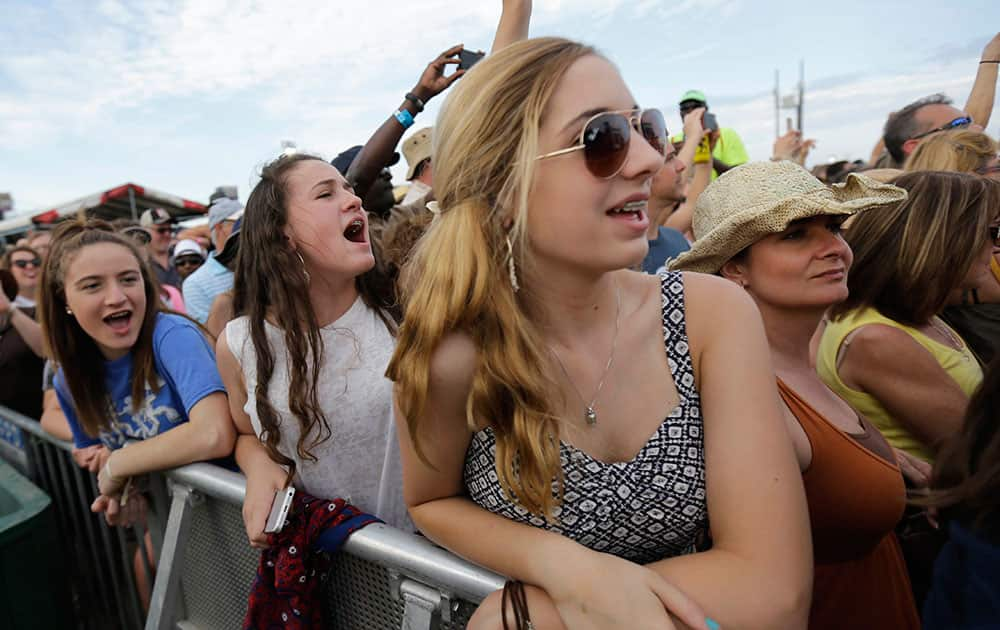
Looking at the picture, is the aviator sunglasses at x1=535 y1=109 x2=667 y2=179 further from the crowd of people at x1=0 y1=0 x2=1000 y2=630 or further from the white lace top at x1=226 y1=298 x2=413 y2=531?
the white lace top at x1=226 y1=298 x2=413 y2=531

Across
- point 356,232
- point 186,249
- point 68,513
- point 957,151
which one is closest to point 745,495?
point 356,232

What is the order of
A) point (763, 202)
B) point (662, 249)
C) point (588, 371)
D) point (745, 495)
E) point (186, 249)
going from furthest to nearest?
point (186, 249) < point (662, 249) < point (763, 202) < point (588, 371) < point (745, 495)

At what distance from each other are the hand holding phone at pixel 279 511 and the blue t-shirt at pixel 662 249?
220 centimetres

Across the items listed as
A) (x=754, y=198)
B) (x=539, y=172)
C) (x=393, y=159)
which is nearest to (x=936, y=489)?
(x=539, y=172)

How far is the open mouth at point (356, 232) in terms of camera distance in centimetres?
236

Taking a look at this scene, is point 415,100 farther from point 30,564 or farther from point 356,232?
point 30,564

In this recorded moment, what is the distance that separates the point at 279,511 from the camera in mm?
1778

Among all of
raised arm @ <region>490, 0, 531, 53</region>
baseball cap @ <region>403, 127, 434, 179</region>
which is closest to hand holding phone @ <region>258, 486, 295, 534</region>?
raised arm @ <region>490, 0, 531, 53</region>

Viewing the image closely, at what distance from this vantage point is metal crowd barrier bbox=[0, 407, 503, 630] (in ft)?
4.77

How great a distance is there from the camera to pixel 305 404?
2014mm

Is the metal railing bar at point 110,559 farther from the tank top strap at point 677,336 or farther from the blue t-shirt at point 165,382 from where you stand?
the tank top strap at point 677,336

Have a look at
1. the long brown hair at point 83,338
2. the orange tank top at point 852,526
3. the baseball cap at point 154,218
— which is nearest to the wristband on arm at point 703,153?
the orange tank top at point 852,526

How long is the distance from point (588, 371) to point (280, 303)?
4.04 feet

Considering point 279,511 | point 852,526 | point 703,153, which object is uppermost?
point 703,153
